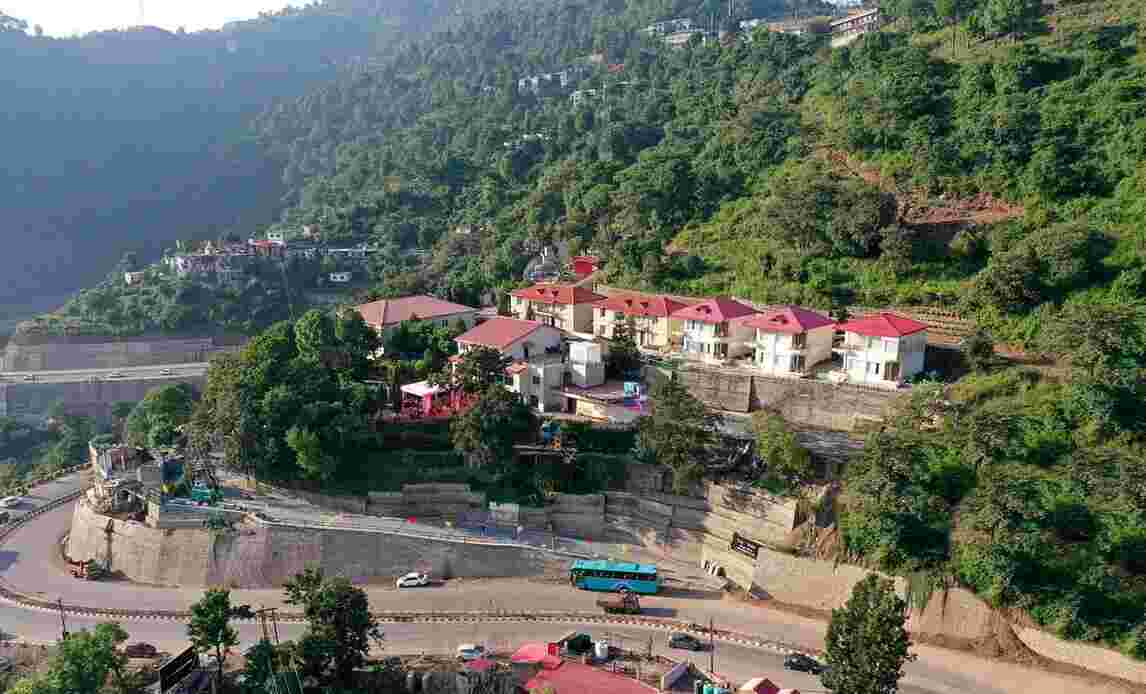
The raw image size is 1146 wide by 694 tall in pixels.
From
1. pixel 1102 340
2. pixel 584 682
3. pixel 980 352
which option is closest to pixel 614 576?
pixel 584 682

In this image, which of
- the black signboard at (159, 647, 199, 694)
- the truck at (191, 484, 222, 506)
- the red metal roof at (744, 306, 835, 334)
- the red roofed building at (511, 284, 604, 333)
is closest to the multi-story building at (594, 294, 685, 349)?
the red roofed building at (511, 284, 604, 333)

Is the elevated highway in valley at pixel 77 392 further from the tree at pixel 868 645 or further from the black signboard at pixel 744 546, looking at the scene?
the tree at pixel 868 645

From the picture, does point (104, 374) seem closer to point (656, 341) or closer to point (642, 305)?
point (642, 305)

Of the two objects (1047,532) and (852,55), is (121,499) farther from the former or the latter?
(852,55)

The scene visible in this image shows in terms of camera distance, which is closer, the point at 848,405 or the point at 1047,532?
the point at 1047,532

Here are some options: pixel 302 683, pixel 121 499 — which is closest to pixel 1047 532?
pixel 302 683
